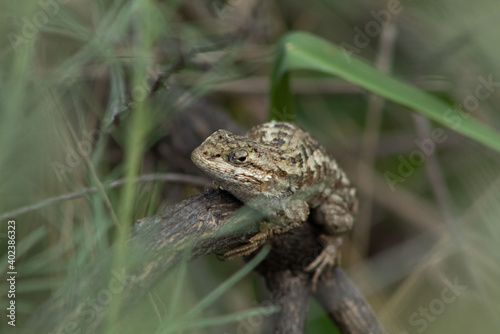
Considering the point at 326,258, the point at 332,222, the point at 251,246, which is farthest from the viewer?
the point at 332,222

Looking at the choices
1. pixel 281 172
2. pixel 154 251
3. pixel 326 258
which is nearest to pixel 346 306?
pixel 326 258

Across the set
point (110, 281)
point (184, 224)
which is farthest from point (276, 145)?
point (110, 281)

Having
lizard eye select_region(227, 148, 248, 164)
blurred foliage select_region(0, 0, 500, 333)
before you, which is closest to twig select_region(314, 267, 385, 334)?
blurred foliage select_region(0, 0, 500, 333)

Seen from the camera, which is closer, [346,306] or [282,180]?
[282,180]

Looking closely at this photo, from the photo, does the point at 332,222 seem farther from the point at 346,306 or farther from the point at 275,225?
the point at 275,225

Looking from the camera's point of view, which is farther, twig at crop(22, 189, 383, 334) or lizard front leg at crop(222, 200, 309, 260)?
lizard front leg at crop(222, 200, 309, 260)

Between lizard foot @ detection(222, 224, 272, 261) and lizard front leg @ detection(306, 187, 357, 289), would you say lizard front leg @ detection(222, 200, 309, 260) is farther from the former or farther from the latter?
lizard front leg @ detection(306, 187, 357, 289)

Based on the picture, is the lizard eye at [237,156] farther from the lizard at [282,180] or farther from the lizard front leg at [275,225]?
the lizard front leg at [275,225]
